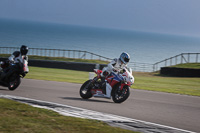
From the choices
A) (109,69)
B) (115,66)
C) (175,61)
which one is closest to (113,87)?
(109,69)

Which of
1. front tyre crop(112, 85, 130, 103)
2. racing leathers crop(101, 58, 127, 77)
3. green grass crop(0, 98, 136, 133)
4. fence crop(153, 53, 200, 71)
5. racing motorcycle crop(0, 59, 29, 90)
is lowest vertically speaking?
green grass crop(0, 98, 136, 133)

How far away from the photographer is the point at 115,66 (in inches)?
451

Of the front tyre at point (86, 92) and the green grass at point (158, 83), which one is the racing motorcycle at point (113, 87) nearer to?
the front tyre at point (86, 92)

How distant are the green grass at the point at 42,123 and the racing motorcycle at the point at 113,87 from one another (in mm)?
3088

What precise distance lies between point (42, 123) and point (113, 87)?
433 centimetres

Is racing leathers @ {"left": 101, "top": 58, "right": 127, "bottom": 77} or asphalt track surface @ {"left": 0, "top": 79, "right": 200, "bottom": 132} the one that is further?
racing leathers @ {"left": 101, "top": 58, "right": 127, "bottom": 77}

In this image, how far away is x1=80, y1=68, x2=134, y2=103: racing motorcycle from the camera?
10.9 metres

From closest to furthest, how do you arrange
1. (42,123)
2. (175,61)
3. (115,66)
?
(42,123) → (115,66) → (175,61)

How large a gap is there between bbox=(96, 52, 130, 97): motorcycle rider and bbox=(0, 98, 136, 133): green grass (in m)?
3.22

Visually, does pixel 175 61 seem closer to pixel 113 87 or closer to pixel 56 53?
pixel 56 53

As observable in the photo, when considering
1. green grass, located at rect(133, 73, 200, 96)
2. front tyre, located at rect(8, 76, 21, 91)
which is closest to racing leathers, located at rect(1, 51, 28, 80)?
front tyre, located at rect(8, 76, 21, 91)

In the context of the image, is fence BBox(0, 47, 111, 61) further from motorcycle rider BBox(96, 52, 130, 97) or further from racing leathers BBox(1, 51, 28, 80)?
motorcycle rider BBox(96, 52, 130, 97)

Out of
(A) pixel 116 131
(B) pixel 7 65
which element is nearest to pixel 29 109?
(A) pixel 116 131

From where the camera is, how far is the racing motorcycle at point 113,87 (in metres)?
10.9
